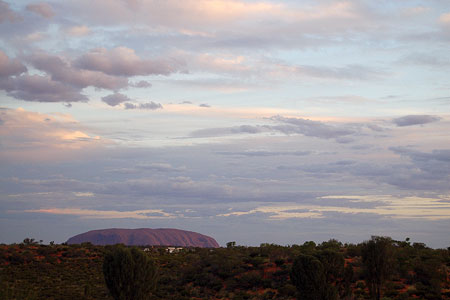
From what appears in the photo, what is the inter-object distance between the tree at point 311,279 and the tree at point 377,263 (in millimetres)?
4558

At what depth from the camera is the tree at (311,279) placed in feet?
110

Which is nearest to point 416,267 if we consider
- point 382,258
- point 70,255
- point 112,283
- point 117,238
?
point 382,258

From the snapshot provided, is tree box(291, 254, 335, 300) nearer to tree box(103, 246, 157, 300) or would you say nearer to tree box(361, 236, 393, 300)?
tree box(361, 236, 393, 300)

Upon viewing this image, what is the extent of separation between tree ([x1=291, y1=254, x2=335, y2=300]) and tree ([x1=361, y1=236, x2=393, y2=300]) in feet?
15.0

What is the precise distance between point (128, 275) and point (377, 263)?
18.4 metres

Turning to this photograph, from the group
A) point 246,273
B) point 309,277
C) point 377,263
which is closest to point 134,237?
point 246,273

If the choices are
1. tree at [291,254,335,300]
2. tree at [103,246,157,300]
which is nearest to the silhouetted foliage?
tree at [291,254,335,300]

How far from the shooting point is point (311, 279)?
33.9 meters

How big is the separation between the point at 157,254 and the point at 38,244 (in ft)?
54.6

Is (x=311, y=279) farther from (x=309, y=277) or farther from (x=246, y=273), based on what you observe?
(x=246, y=273)

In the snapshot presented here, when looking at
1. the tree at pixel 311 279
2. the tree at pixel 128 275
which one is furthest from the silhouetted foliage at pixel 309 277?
the tree at pixel 128 275

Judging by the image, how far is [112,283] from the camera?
117 feet

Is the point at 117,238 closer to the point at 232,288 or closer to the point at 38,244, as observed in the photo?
the point at 38,244

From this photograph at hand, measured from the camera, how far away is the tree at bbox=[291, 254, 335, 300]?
110ft
